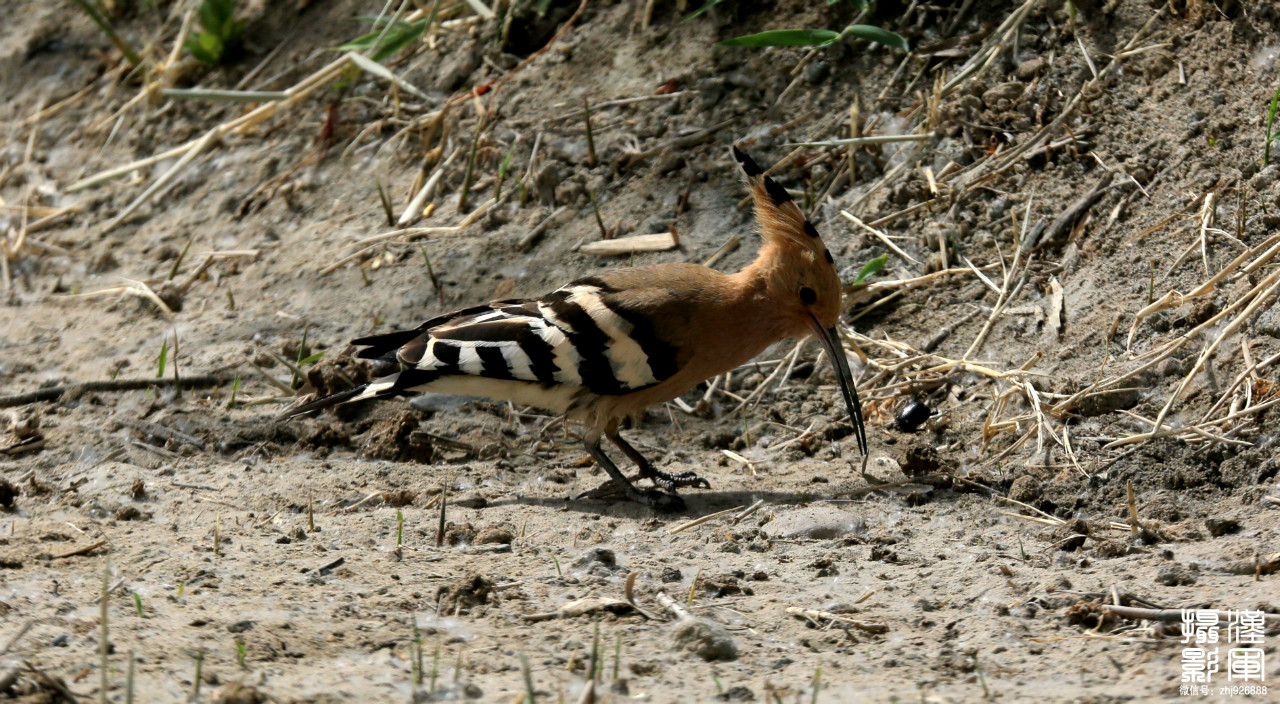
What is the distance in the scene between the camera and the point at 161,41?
20.8 ft

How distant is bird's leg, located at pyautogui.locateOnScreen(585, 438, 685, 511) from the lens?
346 centimetres

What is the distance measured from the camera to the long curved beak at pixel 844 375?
366 centimetres

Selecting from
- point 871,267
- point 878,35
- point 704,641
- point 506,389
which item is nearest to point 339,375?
point 506,389

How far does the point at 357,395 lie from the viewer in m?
3.75

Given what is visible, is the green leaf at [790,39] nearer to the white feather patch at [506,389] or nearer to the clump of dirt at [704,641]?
the white feather patch at [506,389]

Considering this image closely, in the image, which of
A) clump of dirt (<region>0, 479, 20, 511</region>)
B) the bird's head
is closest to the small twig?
the bird's head

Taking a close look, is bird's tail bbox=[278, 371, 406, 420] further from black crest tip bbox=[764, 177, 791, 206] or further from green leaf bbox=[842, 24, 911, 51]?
green leaf bbox=[842, 24, 911, 51]

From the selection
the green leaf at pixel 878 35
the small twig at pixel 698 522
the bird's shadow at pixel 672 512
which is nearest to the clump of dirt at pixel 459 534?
the bird's shadow at pixel 672 512

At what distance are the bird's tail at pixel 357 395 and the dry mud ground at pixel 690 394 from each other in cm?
16

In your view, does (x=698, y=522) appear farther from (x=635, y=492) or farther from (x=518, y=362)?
(x=518, y=362)

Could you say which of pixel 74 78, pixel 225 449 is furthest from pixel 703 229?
pixel 74 78

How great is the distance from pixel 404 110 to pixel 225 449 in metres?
2.20

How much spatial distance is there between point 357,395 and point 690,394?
121 cm

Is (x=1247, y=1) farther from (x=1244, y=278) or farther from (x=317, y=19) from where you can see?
(x=317, y=19)
